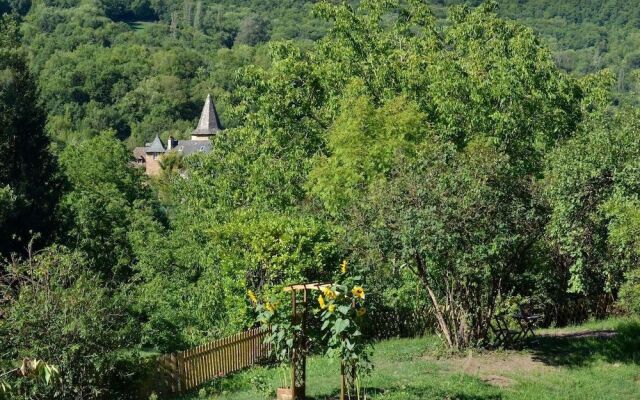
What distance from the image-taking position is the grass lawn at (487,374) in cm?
1393

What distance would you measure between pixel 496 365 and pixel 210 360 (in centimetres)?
575

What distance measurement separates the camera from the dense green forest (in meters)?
15.4

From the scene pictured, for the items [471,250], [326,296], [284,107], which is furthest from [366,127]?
[326,296]

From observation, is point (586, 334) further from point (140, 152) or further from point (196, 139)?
point (140, 152)

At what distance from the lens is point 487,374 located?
15.7 metres

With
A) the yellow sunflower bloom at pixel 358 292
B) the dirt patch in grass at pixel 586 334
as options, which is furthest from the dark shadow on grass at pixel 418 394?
the dirt patch in grass at pixel 586 334

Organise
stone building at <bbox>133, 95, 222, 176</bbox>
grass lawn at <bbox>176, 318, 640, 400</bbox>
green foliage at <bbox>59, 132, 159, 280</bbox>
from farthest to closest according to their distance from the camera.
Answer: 1. stone building at <bbox>133, 95, 222, 176</bbox>
2. green foliage at <bbox>59, 132, 159, 280</bbox>
3. grass lawn at <bbox>176, 318, 640, 400</bbox>

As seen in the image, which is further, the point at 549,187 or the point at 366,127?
the point at 366,127

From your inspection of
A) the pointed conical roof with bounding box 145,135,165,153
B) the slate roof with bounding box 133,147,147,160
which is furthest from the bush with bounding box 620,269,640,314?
the slate roof with bounding box 133,147,147,160

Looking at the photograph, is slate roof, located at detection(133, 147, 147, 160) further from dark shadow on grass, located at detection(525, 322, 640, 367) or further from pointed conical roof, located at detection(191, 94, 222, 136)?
dark shadow on grass, located at detection(525, 322, 640, 367)

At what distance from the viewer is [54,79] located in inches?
4988

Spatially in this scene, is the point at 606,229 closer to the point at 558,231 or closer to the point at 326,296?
the point at 558,231

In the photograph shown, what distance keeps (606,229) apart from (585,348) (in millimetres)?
3026

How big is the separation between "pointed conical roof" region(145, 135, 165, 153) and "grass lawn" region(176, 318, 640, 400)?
98251 millimetres
